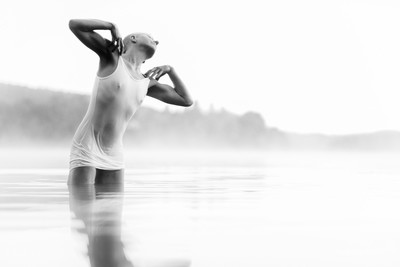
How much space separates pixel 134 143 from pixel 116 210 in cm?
5643

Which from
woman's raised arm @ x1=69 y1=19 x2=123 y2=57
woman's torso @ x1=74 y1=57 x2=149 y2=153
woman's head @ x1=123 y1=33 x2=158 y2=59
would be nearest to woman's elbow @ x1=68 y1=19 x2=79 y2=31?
woman's raised arm @ x1=69 y1=19 x2=123 y2=57

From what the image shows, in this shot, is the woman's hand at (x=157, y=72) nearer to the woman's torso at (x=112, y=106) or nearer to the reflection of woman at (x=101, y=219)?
the woman's torso at (x=112, y=106)

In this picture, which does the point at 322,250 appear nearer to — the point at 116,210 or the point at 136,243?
the point at 136,243

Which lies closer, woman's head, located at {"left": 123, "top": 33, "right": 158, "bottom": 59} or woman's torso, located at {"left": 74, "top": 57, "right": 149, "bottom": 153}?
woman's torso, located at {"left": 74, "top": 57, "right": 149, "bottom": 153}

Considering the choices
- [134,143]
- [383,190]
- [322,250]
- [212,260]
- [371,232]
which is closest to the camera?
[212,260]

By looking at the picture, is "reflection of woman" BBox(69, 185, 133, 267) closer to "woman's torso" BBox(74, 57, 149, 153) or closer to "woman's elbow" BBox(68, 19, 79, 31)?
"woman's torso" BBox(74, 57, 149, 153)

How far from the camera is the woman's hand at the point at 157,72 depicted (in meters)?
7.84

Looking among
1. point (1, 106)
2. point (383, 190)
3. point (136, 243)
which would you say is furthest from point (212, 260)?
point (1, 106)

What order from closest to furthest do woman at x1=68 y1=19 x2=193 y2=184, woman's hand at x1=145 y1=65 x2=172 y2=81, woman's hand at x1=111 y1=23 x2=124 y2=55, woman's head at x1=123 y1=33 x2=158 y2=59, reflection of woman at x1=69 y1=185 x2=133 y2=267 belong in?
reflection of woman at x1=69 y1=185 x2=133 y2=267, woman's hand at x1=111 y1=23 x2=124 y2=55, woman at x1=68 y1=19 x2=193 y2=184, woman's head at x1=123 y1=33 x2=158 y2=59, woman's hand at x1=145 y1=65 x2=172 y2=81

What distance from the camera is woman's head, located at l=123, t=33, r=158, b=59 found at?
7668mm

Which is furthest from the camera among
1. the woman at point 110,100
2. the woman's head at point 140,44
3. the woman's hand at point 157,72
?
the woman's hand at point 157,72

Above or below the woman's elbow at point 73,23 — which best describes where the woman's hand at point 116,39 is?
below

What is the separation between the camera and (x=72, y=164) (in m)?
7.57

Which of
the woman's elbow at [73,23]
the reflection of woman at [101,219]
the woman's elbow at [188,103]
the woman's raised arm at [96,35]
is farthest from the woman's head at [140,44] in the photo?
the reflection of woman at [101,219]
